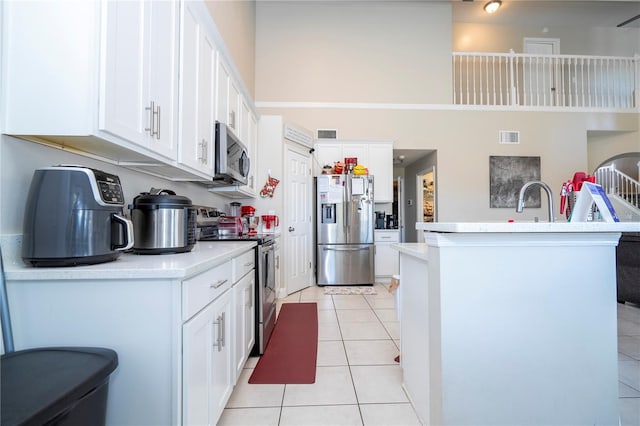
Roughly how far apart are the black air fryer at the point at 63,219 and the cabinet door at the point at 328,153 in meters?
4.19

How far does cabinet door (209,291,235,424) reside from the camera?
1267mm

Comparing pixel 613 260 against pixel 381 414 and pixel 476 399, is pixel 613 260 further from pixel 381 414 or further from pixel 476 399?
pixel 381 414

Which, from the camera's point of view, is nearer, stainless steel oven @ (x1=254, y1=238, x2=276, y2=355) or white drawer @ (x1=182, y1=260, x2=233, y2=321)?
white drawer @ (x1=182, y1=260, x2=233, y2=321)

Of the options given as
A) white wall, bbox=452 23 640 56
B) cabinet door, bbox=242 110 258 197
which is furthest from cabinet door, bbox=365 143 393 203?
white wall, bbox=452 23 640 56

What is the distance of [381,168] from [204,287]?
4329mm

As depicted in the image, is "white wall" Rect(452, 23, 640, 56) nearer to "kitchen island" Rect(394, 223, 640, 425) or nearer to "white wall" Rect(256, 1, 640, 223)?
"white wall" Rect(256, 1, 640, 223)

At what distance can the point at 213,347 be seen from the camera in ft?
4.17

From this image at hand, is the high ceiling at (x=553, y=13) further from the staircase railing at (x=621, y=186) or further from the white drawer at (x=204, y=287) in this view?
the white drawer at (x=204, y=287)

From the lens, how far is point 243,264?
1.84 metres

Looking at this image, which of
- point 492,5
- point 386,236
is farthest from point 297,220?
point 492,5

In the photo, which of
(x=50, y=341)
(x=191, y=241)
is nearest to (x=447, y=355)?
(x=191, y=241)

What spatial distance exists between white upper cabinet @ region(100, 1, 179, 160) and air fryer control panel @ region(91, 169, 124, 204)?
18 cm

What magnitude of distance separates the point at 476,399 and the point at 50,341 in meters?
1.64

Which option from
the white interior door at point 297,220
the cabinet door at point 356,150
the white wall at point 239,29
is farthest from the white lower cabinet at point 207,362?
the cabinet door at point 356,150
